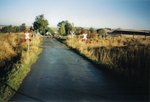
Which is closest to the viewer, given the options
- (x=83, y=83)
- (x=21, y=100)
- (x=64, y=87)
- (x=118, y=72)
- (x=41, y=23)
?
(x=21, y=100)

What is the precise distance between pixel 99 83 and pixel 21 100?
3803 millimetres

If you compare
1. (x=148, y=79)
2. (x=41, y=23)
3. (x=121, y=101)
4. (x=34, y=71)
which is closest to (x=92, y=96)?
(x=121, y=101)

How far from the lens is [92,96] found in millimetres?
8633

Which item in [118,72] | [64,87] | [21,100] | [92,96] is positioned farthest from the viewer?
[118,72]

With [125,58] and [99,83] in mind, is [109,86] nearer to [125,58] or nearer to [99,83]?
[99,83]

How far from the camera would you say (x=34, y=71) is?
13.6 meters

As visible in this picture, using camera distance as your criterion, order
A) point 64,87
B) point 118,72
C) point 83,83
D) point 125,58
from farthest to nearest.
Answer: point 125,58, point 118,72, point 83,83, point 64,87

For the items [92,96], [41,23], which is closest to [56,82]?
[92,96]

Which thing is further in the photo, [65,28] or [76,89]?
[65,28]

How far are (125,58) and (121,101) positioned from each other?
891cm

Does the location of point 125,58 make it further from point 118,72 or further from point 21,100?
point 21,100

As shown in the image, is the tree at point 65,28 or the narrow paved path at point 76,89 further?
the tree at point 65,28

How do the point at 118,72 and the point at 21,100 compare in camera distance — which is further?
the point at 118,72

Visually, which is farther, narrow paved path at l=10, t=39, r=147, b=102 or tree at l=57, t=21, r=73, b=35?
tree at l=57, t=21, r=73, b=35
